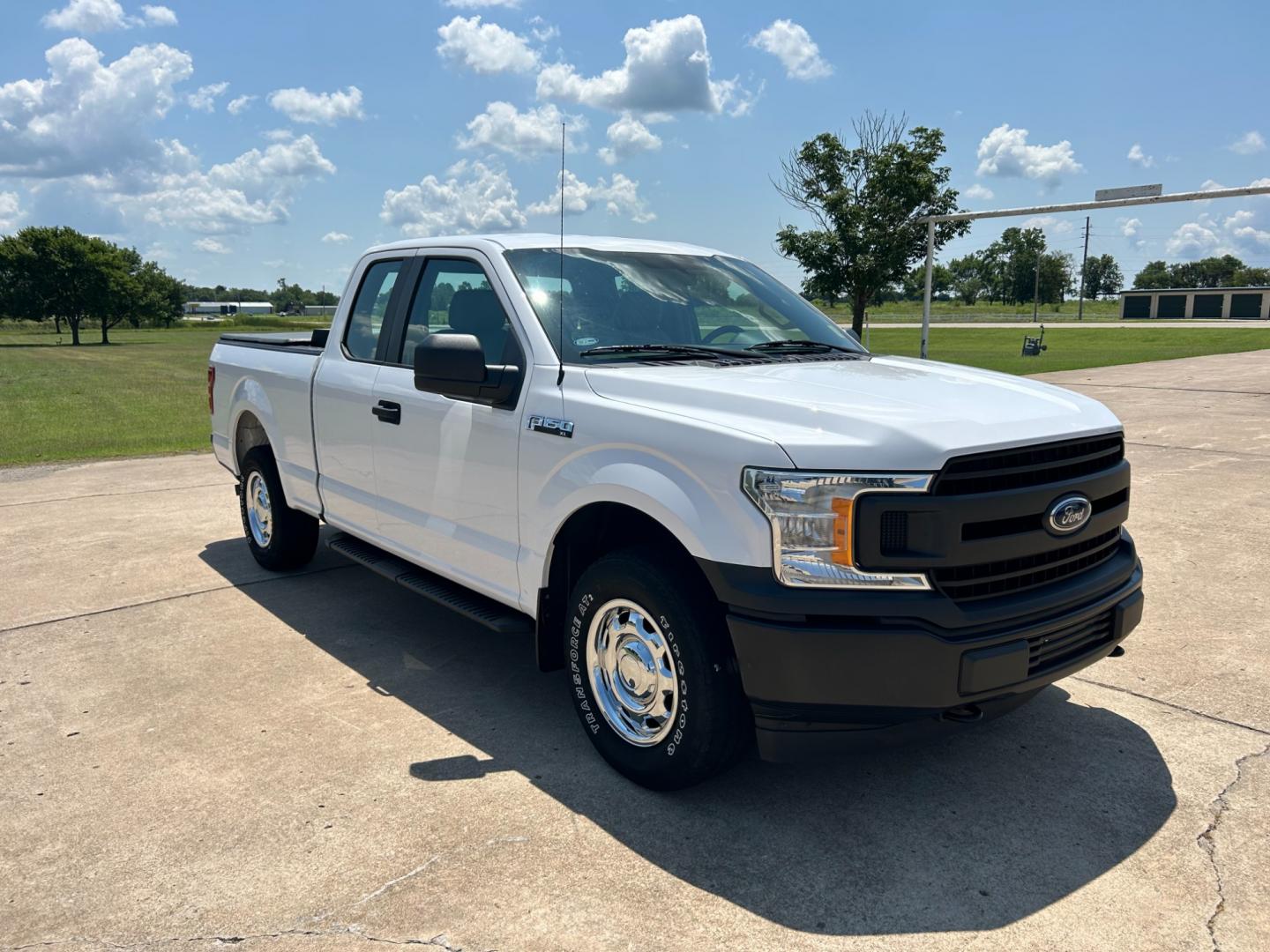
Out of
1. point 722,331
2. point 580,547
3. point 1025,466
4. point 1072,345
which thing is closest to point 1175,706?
point 1025,466

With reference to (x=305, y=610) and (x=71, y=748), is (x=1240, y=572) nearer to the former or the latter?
(x=305, y=610)

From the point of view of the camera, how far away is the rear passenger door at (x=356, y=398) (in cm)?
510

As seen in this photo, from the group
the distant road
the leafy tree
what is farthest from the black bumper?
the leafy tree

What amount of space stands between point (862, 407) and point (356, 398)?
2.91 m

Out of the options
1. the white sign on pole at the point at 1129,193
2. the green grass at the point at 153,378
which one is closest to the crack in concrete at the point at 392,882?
the green grass at the point at 153,378

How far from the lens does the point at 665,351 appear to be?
411 centimetres

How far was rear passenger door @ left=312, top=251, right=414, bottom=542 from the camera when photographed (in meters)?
5.10

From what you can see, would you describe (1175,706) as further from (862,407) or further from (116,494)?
(116,494)

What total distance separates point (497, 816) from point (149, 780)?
1379 mm

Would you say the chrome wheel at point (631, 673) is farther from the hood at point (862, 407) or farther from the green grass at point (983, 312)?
the green grass at point (983, 312)

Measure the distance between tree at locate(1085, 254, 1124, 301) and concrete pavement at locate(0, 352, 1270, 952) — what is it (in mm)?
144788

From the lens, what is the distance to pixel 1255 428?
43.8 feet

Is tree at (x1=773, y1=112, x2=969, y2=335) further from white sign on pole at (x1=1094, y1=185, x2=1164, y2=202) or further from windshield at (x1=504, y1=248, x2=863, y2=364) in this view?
windshield at (x1=504, y1=248, x2=863, y2=364)

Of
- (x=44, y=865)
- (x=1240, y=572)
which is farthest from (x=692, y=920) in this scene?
(x=1240, y=572)
